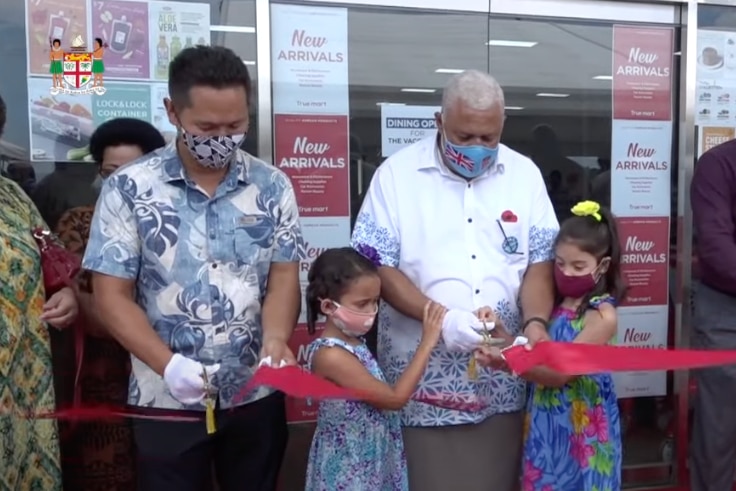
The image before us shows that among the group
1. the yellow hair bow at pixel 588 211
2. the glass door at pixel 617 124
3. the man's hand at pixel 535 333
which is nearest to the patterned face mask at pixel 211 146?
the man's hand at pixel 535 333

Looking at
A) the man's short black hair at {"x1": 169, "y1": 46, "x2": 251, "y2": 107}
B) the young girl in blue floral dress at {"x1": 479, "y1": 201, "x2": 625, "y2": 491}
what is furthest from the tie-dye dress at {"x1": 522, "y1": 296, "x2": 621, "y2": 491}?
the man's short black hair at {"x1": 169, "y1": 46, "x2": 251, "y2": 107}

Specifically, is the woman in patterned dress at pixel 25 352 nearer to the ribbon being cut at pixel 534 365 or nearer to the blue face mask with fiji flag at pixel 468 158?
the ribbon being cut at pixel 534 365

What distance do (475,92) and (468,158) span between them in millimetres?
212

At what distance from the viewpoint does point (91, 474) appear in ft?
10.8

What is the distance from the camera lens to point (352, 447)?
8.86 ft

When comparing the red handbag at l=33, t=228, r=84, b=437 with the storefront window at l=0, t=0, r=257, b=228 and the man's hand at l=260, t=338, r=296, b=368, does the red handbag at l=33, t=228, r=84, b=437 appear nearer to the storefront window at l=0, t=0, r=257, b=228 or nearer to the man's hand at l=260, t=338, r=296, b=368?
the man's hand at l=260, t=338, r=296, b=368

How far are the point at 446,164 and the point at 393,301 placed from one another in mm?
495

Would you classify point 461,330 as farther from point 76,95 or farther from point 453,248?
point 76,95

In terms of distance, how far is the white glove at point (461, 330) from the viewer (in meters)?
2.73

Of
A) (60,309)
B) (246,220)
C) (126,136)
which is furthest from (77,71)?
(246,220)

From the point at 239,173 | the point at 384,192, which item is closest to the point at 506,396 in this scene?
the point at 384,192

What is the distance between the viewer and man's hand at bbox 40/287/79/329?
A: 8.95 feet

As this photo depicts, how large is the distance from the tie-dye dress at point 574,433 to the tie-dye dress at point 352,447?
52cm

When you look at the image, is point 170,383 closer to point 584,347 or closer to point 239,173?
point 239,173
